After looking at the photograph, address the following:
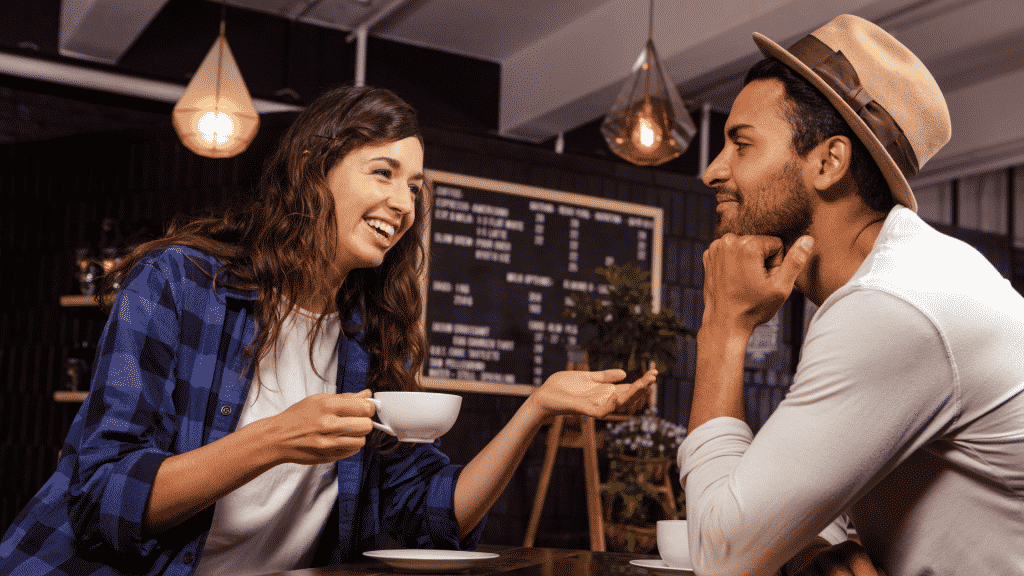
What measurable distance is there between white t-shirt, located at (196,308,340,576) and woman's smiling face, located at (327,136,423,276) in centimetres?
16

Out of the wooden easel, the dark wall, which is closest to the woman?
the wooden easel

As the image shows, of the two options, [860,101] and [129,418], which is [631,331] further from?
[129,418]

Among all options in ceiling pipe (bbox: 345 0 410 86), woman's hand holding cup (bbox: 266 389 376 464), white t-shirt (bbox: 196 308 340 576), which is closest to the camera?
woman's hand holding cup (bbox: 266 389 376 464)

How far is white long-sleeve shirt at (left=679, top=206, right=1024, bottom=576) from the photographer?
92 cm

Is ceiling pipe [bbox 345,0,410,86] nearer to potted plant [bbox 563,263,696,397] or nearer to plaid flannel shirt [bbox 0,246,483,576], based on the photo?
→ potted plant [bbox 563,263,696,397]

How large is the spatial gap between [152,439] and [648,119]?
289cm

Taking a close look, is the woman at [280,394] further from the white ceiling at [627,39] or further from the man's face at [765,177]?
the white ceiling at [627,39]

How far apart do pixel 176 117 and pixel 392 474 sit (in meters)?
2.44

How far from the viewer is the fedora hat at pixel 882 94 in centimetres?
118

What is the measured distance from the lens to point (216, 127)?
11.5 feet

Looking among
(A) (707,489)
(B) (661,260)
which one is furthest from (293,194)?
(B) (661,260)

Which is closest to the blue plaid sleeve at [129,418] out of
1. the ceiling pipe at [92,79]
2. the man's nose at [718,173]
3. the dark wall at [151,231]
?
the man's nose at [718,173]

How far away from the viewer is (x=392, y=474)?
1.64 m

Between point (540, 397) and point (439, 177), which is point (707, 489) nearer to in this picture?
point (540, 397)
